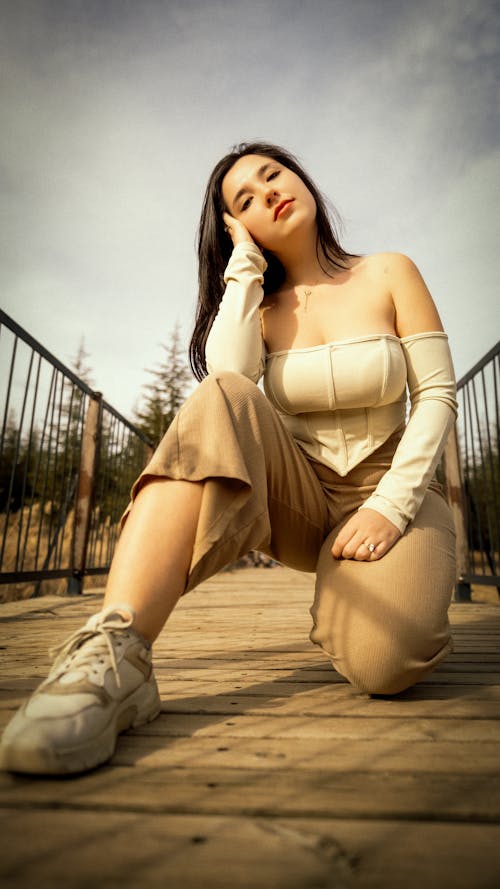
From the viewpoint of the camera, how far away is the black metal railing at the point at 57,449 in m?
2.38

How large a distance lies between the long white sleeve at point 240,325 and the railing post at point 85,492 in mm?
2339

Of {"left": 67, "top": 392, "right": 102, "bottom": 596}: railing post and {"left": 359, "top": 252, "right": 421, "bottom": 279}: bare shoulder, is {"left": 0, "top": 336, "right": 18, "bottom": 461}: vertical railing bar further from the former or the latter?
{"left": 359, "top": 252, "right": 421, "bottom": 279}: bare shoulder

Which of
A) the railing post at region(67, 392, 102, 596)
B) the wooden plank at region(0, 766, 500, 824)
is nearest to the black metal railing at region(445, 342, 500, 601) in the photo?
the wooden plank at region(0, 766, 500, 824)

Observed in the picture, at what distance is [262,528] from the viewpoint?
3.44 ft

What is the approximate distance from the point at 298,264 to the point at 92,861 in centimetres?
162

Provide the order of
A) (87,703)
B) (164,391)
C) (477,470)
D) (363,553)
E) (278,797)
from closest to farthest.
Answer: (278,797), (87,703), (363,553), (477,470), (164,391)

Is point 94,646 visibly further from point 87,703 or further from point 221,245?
point 221,245

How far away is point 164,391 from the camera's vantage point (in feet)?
49.6

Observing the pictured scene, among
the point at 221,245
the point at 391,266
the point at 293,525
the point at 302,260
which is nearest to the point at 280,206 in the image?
the point at 302,260

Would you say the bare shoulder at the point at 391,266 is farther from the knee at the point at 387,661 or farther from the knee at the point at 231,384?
the knee at the point at 387,661

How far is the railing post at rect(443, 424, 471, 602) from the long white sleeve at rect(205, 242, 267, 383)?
6.69 ft

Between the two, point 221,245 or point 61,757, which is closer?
point 61,757

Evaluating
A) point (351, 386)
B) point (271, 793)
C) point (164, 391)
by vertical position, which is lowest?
point (271, 793)

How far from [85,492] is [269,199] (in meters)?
2.56
